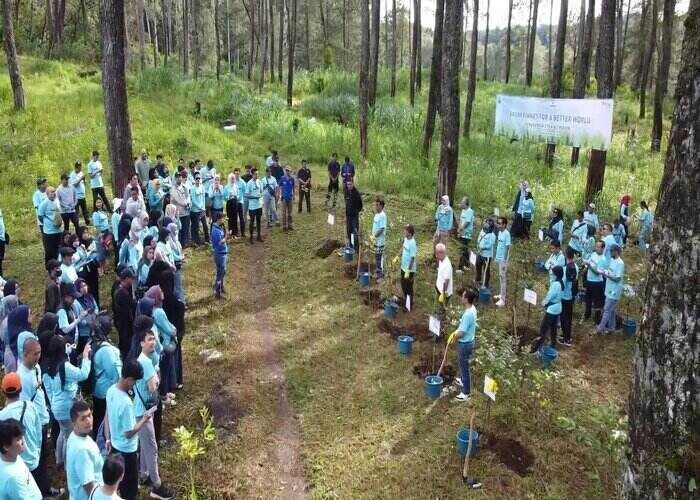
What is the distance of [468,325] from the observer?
759 centimetres

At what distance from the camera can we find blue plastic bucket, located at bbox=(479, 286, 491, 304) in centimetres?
1138

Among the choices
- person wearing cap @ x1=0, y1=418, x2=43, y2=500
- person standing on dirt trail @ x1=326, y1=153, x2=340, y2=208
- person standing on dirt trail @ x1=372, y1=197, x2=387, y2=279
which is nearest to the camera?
person wearing cap @ x1=0, y1=418, x2=43, y2=500

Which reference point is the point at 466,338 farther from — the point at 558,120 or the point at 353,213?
the point at 558,120

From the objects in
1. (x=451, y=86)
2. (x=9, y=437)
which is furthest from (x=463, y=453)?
(x=451, y=86)

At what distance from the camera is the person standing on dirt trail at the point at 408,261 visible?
10.0 m

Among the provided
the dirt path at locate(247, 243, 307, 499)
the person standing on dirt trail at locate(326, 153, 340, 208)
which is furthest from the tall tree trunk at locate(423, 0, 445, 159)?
the dirt path at locate(247, 243, 307, 499)

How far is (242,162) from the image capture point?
2148 cm

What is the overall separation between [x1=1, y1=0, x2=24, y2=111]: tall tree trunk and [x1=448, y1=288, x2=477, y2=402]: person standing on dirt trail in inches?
809

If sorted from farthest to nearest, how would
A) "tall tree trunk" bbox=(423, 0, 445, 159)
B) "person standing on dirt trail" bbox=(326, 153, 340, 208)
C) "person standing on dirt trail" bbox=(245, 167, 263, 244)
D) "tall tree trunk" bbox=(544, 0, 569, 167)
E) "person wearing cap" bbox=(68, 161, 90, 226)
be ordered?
"tall tree trunk" bbox=(544, 0, 569, 167) < "tall tree trunk" bbox=(423, 0, 445, 159) < "person standing on dirt trail" bbox=(326, 153, 340, 208) < "person standing on dirt trail" bbox=(245, 167, 263, 244) < "person wearing cap" bbox=(68, 161, 90, 226)

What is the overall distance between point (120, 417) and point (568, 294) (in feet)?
23.5

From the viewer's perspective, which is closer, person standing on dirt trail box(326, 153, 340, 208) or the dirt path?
the dirt path

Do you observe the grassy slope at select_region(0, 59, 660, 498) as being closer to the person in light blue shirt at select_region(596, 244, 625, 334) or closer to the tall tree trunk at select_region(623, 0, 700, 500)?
the person in light blue shirt at select_region(596, 244, 625, 334)

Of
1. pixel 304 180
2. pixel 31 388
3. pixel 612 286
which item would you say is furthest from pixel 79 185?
pixel 612 286

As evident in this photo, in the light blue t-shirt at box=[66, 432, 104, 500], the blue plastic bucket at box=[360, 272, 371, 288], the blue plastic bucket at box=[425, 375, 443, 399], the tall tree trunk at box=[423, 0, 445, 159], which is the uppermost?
the tall tree trunk at box=[423, 0, 445, 159]
